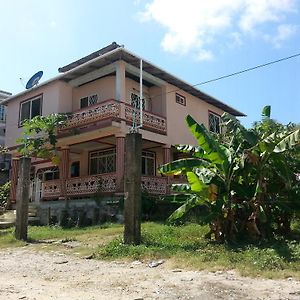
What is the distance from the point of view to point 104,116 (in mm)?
18469

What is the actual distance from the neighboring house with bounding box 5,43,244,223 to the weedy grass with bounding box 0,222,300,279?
4968 mm

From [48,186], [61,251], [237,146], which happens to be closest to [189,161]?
[237,146]

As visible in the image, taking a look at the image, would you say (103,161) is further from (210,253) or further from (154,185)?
(210,253)

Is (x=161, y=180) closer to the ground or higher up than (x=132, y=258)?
higher up

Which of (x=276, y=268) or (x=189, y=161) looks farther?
(x=189, y=161)

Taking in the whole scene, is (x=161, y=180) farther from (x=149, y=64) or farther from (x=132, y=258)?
(x=132, y=258)

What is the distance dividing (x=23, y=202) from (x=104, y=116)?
537 centimetres

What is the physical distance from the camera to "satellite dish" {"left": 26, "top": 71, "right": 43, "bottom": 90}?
23.6 meters

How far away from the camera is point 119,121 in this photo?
60.1ft

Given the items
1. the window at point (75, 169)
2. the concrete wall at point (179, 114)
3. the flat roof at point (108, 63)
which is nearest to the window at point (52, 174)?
the window at point (75, 169)

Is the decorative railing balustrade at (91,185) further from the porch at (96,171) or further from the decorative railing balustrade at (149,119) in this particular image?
the decorative railing balustrade at (149,119)

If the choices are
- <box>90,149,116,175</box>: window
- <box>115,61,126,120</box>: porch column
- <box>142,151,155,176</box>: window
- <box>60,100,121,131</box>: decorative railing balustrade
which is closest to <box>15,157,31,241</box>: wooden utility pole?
<box>60,100,121,131</box>: decorative railing balustrade

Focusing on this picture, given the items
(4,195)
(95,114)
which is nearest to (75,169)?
(4,195)

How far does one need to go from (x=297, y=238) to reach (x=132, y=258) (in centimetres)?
456
